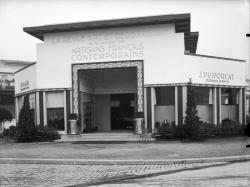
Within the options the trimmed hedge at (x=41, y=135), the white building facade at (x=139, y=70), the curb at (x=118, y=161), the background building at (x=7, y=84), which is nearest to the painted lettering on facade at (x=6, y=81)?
the background building at (x=7, y=84)

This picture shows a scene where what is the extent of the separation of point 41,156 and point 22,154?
1.23 metres

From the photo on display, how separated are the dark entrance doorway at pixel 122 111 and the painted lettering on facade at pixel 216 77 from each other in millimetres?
6738

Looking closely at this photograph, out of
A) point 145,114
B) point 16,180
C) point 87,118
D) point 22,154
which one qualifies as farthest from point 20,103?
point 16,180

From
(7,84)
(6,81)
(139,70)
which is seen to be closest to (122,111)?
(139,70)

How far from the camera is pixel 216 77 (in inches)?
976

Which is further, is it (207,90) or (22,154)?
(207,90)

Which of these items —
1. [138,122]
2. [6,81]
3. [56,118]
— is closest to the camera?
[138,122]

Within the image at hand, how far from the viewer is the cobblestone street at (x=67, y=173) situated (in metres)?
10.4

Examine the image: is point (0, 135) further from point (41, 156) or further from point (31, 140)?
point (41, 156)

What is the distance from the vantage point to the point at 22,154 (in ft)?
53.6

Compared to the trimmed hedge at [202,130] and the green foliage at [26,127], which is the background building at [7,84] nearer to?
the green foliage at [26,127]

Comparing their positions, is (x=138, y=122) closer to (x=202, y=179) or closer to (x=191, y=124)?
(x=191, y=124)

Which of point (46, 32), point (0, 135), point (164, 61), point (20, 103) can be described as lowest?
point (0, 135)

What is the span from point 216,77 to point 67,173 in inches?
605
